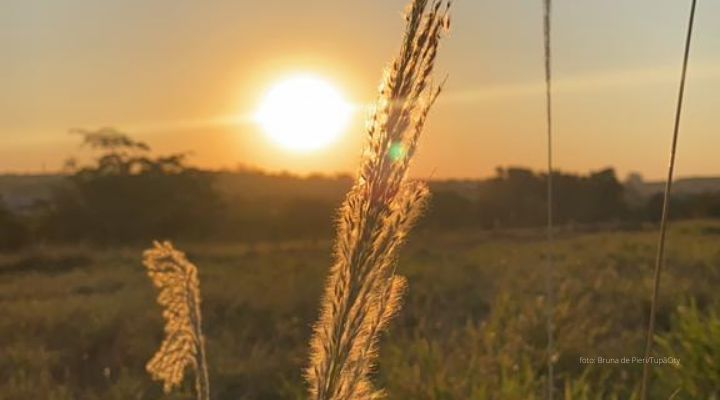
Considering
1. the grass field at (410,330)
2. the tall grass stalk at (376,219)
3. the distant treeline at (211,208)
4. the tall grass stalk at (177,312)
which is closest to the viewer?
the tall grass stalk at (376,219)

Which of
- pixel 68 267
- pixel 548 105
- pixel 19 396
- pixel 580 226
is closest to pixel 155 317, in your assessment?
pixel 19 396

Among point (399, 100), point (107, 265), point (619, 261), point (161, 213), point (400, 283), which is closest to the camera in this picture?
point (399, 100)

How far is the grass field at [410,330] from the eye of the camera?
4594 mm

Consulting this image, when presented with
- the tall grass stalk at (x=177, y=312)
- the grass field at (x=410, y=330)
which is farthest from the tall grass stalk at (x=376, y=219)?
the grass field at (x=410, y=330)

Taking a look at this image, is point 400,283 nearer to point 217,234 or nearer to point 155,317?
point 155,317

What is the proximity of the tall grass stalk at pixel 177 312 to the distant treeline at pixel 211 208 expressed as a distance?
2593 cm

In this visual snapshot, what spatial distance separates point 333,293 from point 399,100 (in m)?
0.26

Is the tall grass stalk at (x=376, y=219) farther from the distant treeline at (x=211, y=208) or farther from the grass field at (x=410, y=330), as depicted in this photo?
the distant treeline at (x=211, y=208)

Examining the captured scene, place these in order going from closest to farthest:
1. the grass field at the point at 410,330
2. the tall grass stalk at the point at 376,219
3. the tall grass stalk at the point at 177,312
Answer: the tall grass stalk at the point at 376,219 → the tall grass stalk at the point at 177,312 → the grass field at the point at 410,330

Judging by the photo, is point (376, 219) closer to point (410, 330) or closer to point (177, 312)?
point (177, 312)

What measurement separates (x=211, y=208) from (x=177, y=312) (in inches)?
1235

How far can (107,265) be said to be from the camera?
20.6 metres

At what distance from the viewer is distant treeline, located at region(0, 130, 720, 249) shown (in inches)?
1160

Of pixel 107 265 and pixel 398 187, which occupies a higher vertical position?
pixel 398 187
